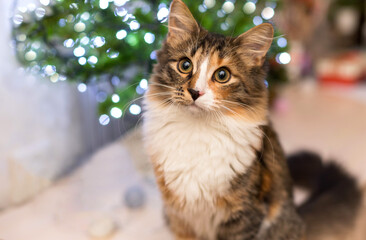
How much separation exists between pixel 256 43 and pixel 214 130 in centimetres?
31

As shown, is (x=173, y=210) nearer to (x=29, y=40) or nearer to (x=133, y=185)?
(x=133, y=185)

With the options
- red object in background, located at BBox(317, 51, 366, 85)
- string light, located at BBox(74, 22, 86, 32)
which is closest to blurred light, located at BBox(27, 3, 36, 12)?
string light, located at BBox(74, 22, 86, 32)

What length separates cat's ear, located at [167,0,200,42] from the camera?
102 centimetres

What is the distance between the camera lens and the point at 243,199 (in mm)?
1009

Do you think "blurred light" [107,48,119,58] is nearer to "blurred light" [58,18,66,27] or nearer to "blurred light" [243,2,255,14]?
"blurred light" [58,18,66,27]

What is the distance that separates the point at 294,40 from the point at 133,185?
7.40 feet

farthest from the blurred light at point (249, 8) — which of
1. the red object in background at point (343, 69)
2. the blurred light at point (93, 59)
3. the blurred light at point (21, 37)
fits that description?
the red object in background at point (343, 69)

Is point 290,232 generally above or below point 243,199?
below

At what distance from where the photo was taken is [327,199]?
1291mm

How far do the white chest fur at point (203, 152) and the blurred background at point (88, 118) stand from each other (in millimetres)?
224

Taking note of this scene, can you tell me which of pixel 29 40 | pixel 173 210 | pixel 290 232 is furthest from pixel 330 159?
pixel 29 40

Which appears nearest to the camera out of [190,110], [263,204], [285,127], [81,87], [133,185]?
[190,110]

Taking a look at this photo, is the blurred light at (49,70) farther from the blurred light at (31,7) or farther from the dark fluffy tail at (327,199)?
the dark fluffy tail at (327,199)

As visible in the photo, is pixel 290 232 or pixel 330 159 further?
pixel 330 159
